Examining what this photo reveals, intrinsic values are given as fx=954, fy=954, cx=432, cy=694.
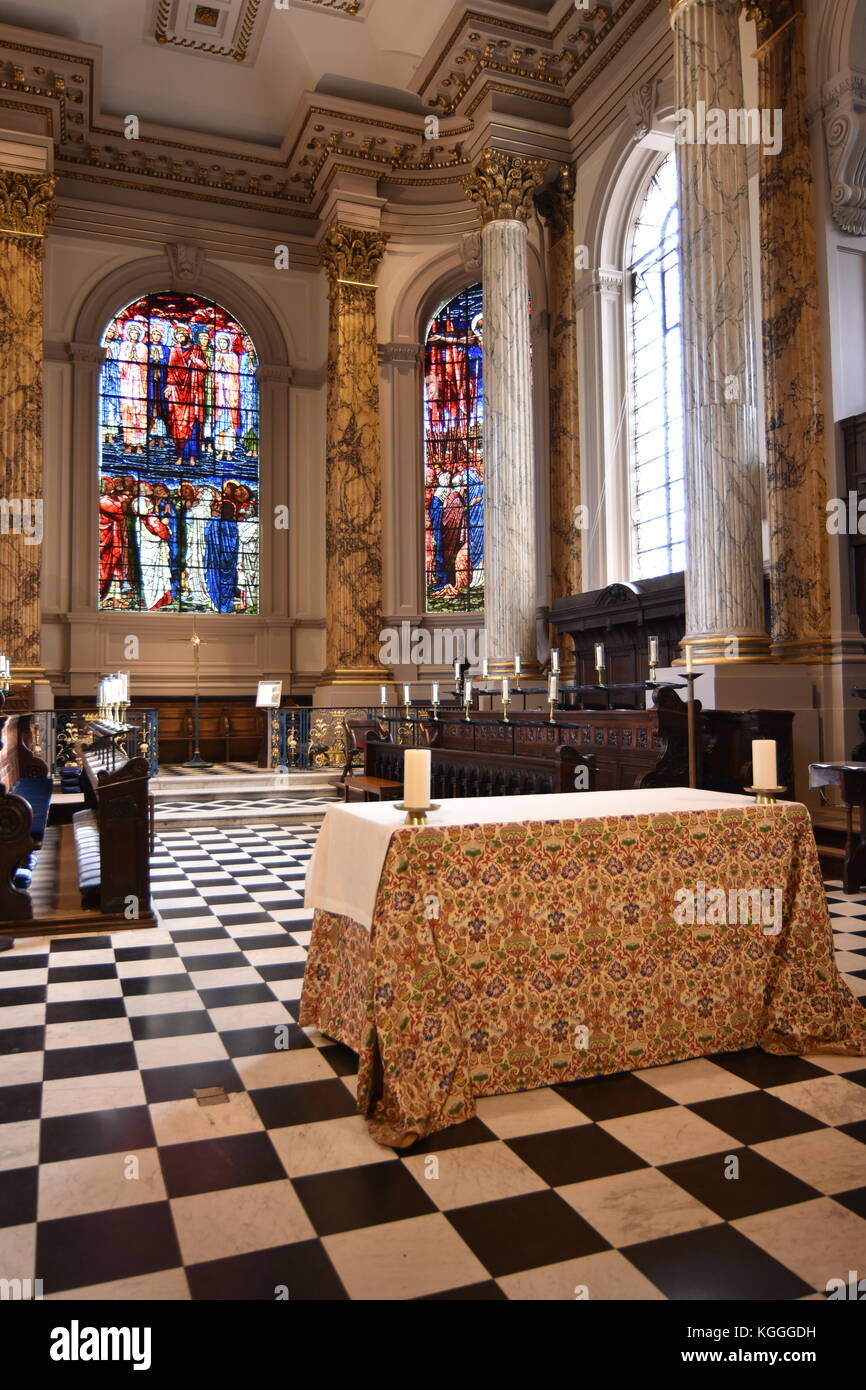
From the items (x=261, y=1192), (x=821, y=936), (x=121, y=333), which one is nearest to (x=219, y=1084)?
(x=261, y=1192)

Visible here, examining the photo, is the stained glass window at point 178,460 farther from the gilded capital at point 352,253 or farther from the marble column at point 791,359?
the marble column at point 791,359

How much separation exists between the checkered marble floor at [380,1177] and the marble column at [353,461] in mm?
10904

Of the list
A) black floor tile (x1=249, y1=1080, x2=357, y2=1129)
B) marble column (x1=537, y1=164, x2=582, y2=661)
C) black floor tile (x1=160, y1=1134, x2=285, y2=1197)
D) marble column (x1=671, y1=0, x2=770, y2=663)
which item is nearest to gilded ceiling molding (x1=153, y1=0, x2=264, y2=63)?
marble column (x1=537, y1=164, x2=582, y2=661)

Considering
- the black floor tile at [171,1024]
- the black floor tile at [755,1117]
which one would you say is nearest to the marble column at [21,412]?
the black floor tile at [171,1024]

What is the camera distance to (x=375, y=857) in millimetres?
2932

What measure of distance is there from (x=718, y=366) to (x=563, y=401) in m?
5.06

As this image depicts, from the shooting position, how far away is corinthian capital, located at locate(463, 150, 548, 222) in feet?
39.7

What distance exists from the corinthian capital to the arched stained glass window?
146cm

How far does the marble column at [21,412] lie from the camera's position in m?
12.8

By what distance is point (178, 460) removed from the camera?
→ 15578 millimetres

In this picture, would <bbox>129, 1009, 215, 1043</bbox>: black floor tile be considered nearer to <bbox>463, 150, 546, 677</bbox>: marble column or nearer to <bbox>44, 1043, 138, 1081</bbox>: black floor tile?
<bbox>44, 1043, 138, 1081</bbox>: black floor tile
